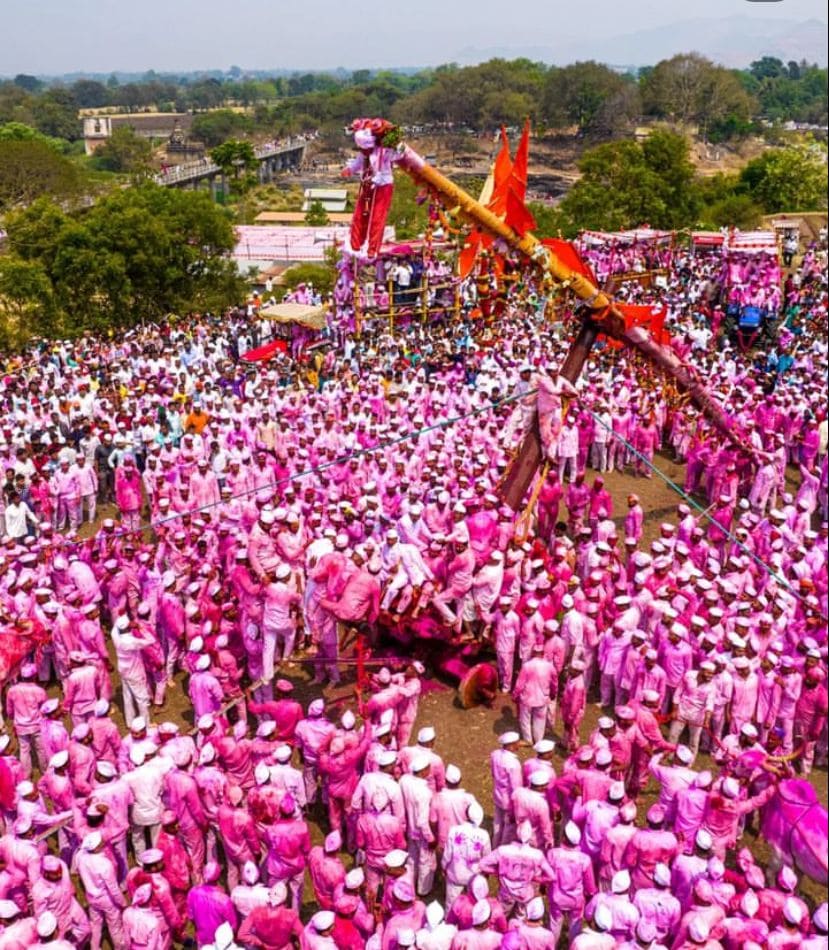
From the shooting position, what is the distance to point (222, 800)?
6.35 m

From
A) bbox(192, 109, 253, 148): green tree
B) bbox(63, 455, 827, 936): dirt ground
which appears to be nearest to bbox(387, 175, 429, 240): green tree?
bbox(63, 455, 827, 936): dirt ground

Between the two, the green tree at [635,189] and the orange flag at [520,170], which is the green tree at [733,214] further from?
the orange flag at [520,170]

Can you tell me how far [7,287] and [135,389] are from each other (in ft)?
31.4

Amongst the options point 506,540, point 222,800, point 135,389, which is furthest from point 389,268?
point 222,800

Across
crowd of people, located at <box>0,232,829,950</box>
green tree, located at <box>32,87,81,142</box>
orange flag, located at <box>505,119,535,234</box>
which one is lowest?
crowd of people, located at <box>0,232,829,950</box>

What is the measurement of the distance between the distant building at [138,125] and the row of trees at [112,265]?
62917 millimetres

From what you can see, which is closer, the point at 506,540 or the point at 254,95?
the point at 506,540

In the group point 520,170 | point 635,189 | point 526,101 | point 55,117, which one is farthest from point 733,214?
point 55,117

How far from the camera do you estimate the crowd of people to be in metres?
5.62

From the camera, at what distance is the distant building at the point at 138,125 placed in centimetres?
8856

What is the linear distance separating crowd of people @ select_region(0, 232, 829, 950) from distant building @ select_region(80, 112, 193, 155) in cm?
7994

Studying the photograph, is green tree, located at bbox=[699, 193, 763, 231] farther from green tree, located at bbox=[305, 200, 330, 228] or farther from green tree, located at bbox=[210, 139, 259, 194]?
green tree, located at bbox=[210, 139, 259, 194]

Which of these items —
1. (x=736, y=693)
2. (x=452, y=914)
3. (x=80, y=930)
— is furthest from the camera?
(x=736, y=693)

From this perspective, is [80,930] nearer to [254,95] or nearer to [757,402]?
[757,402]
